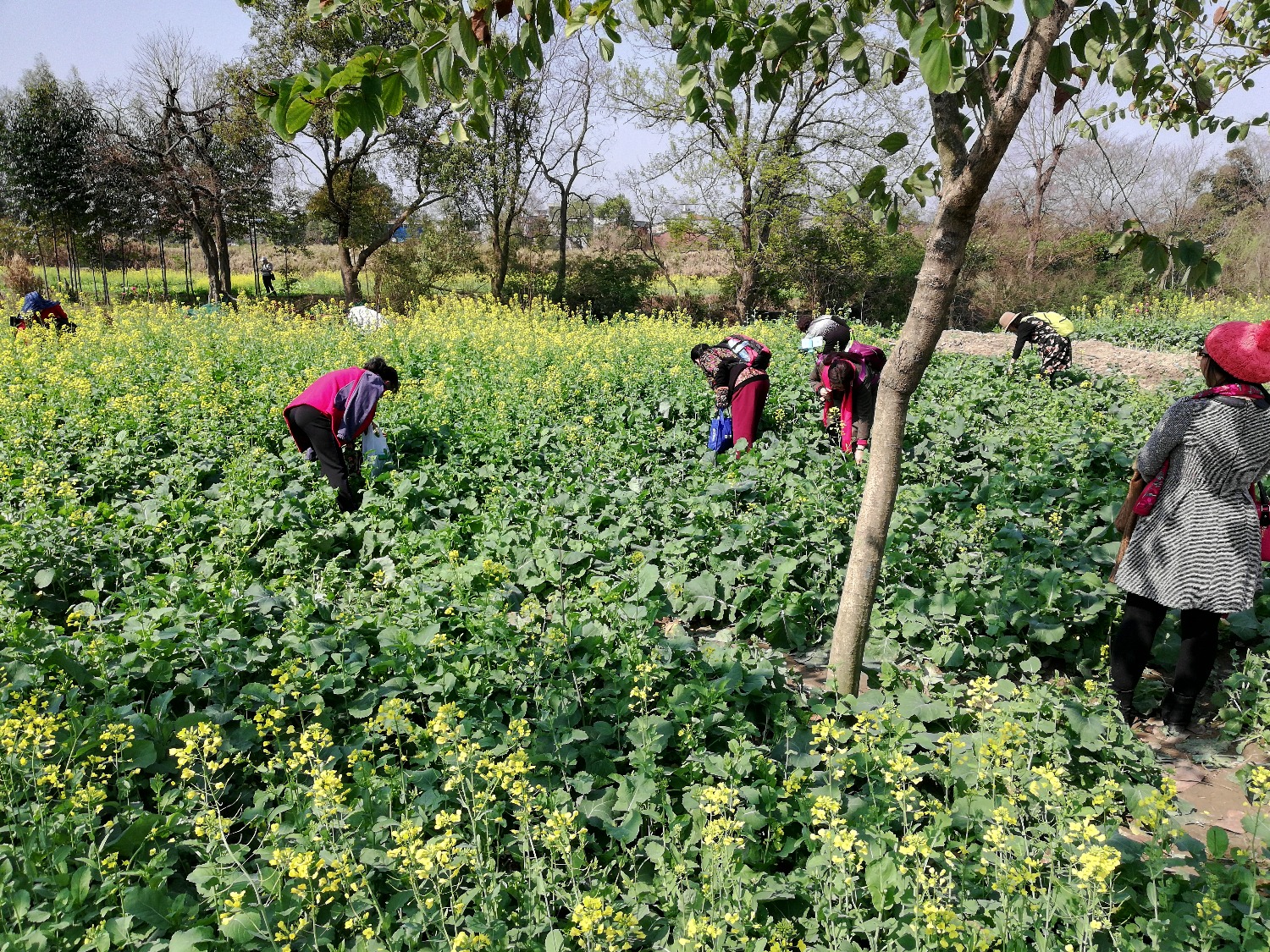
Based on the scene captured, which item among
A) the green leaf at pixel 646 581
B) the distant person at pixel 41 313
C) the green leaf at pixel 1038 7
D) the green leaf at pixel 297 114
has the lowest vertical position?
the green leaf at pixel 646 581

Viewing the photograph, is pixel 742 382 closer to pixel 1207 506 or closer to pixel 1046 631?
pixel 1046 631

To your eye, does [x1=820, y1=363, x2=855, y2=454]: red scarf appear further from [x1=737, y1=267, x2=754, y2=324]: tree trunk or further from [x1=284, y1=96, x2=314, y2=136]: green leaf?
[x1=737, y1=267, x2=754, y2=324]: tree trunk

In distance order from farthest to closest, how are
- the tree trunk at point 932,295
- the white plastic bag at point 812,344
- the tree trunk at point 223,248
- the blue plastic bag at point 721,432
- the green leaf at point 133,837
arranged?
1. the tree trunk at point 223,248
2. the blue plastic bag at point 721,432
3. the white plastic bag at point 812,344
4. the tree trunk at point 932,295
5. the green leaf at point 133,837

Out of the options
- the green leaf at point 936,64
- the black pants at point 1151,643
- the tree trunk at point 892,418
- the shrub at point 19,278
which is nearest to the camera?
the green leaf at point 936,64

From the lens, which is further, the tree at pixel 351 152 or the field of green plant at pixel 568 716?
the tree at pixel 351 152

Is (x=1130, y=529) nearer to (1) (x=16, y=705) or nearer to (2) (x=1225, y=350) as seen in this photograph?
(2) (x=1225, y=350)

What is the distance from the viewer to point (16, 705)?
2861 millimetres

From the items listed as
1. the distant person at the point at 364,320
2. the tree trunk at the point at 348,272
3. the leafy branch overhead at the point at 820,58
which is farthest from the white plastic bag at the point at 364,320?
the leafy branch overhead at the point at 820,58

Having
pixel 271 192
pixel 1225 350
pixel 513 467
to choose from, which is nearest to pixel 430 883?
pixel 1225 350

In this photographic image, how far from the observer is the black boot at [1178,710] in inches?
133

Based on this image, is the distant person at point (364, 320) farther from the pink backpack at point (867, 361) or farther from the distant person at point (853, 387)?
the pink backpack at point (867, 361)

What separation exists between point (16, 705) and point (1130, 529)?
4674 mm

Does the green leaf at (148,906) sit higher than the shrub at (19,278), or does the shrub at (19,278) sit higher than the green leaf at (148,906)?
the shrub at (19,278)

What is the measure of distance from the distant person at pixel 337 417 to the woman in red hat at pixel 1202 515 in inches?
194
